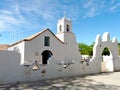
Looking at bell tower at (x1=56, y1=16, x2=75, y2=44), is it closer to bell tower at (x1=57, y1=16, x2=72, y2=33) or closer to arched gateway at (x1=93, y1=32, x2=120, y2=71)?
bell tower at (x1=57, y1=16, x2=72, y2=33)

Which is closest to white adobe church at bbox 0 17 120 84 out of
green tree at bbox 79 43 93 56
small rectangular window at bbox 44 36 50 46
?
small rectangular window at bbox 44 36 50 46

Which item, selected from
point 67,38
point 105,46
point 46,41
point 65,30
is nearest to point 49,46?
point 46,41

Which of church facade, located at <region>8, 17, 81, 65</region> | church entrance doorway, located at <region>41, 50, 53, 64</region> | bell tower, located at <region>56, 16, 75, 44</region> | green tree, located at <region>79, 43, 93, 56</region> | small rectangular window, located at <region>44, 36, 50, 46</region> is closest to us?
church facade, located at <region>8, 17, 81, 65</region>

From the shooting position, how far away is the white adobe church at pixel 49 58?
1364cm

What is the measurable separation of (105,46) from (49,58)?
7513mm

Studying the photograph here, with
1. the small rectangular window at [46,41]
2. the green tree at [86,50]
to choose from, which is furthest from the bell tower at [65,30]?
the green tree at [86,50]

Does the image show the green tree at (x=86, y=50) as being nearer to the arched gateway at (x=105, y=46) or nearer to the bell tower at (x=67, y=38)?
the bell tower at (x=67, y=38)

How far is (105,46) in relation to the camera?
22.2m

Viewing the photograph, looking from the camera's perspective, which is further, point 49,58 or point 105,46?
point 49,58

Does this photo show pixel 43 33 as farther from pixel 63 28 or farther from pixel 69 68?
pixel 69 68

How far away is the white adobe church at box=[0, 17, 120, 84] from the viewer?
13641 millimetres

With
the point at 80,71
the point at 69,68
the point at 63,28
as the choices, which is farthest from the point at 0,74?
the point at 63,28

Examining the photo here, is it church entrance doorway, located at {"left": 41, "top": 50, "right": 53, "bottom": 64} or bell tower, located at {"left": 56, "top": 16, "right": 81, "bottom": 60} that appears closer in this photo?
church entrance doorway, located at {"left": 41, "top": 50, "right": 53, "bottom": 64}

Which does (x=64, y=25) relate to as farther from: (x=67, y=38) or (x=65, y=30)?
Answer: (x=67, y=38)
